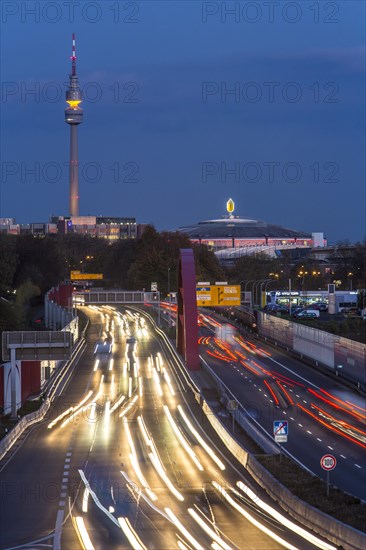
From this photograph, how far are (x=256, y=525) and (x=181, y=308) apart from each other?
138ft

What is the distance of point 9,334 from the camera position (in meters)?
43.8

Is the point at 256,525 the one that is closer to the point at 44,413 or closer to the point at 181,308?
the point at 44,413

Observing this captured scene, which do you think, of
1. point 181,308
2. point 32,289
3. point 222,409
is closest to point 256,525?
point 222,409

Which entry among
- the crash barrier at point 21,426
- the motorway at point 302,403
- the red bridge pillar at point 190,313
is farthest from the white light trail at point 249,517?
the red bridge pillar at point 190,313

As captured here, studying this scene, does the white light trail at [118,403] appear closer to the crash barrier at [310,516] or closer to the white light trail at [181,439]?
the white light trail at [181,439]

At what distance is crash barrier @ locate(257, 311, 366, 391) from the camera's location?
52375mm

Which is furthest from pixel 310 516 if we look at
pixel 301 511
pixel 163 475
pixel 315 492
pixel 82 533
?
pixel 163 475

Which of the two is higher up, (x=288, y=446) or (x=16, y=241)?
(x=16, y=241)

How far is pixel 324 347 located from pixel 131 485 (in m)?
33.8

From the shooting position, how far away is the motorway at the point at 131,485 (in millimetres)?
22281

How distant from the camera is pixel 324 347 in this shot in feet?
201

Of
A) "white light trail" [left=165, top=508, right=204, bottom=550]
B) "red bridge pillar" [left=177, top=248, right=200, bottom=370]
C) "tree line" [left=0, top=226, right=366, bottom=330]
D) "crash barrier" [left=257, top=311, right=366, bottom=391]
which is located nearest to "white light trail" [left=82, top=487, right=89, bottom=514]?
"white light trail" [left=165, top=508, right=204, bottom=550]

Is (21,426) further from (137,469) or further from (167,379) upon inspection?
(167,379)

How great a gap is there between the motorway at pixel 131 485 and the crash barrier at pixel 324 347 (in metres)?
8.37
